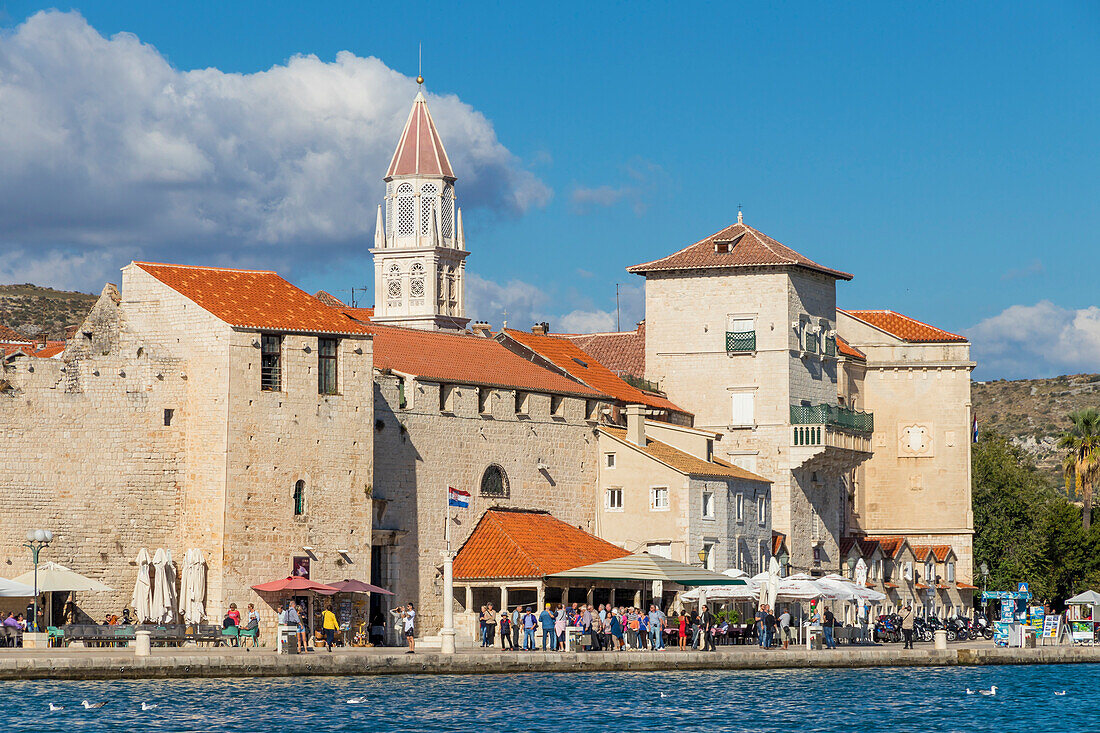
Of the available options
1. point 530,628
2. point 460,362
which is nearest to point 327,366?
point 530,628

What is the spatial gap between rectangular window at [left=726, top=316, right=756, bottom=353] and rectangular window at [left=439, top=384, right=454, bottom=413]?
14005 millimetres

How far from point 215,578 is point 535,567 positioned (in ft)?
34.3

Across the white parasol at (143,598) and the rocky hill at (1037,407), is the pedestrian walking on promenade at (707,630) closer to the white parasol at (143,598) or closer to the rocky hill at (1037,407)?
the white parasol at (143,598)

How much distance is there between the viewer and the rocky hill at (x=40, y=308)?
328ft

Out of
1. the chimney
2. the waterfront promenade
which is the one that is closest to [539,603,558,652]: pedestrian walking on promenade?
the waterfront promenade

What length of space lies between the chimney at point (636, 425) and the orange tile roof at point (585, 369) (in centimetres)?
158

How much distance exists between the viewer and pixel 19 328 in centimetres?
9931

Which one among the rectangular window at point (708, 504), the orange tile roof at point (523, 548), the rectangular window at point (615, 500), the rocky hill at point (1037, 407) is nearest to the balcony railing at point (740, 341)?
the rectangular window at point (708, 504)

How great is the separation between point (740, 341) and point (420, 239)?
4837 centimetres

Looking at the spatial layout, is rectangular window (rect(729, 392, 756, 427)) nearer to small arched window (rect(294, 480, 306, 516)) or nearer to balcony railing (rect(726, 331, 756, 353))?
balcony railing (rect(726, 331, 756, 353))

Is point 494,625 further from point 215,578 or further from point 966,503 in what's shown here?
point 966,503

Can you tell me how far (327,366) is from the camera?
5216 centimetres

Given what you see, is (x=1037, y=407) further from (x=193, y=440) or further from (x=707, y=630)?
(x=193, y=440)

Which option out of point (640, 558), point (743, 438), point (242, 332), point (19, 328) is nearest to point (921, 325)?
point (743, 438)
